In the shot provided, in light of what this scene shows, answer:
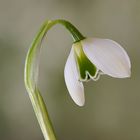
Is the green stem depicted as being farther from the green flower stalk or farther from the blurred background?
the blurred background

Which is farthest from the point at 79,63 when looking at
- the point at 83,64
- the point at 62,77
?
the point at 62,77

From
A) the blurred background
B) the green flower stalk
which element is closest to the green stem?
the green flower stalk

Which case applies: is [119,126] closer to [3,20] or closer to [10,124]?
[10,124]

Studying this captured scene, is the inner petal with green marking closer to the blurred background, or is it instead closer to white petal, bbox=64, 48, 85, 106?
white petal, bbox=64, 48, 85, 106

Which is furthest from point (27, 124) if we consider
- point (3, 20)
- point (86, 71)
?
point (86, 71)

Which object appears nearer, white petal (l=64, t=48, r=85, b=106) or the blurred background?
white petal (l=64, t=48, r=85, b=106)

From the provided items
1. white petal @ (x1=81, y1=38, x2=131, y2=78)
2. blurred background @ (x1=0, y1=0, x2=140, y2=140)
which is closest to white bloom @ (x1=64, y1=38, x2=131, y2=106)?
white petal @ (x1=81, y1=38, x2=131, y2=78)
